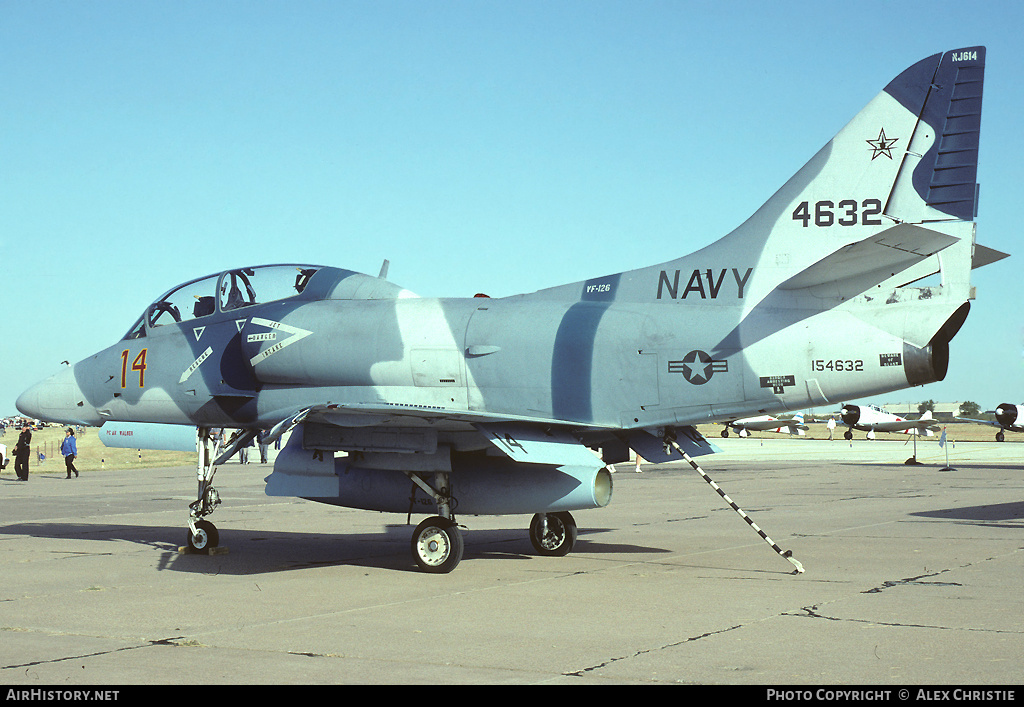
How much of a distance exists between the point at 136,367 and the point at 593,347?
6698 millimetres

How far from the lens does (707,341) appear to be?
10.5 metres

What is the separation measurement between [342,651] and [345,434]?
4527 mm

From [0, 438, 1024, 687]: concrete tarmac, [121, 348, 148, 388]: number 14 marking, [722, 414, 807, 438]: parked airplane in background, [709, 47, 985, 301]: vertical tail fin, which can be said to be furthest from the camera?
[722, 414, 807, 438]: parked airplane in background

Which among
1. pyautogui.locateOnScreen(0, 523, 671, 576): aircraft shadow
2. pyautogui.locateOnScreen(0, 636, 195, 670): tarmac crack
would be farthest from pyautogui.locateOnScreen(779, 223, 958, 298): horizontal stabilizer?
pyautogui.locateOnScreen(0, 636, 195, 670): tarmac crack

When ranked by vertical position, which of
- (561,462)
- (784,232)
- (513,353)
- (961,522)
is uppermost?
(784,232)

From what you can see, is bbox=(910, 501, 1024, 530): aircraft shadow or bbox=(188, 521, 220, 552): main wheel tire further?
bbox=(910, 501, 1024, 530): aircraft shadow

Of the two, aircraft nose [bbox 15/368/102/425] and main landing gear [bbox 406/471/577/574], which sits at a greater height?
aircraft nose [bbox 15/368/102/425]

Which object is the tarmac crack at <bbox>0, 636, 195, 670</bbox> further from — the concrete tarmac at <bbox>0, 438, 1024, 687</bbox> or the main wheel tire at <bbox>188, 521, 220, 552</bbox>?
the main wheel tire at <bbox>188, 521, 220, 552</bbox>

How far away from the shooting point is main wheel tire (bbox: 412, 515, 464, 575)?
11.1 m

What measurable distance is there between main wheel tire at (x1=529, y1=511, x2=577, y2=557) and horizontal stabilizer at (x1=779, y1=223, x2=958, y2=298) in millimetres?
4537

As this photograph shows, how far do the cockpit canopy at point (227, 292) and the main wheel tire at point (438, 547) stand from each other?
12.3ft

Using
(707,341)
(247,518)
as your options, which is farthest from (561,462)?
(247,518)

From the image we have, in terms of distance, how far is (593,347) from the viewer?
10820 mm

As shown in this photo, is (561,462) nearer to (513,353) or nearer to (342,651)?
(513,353)
